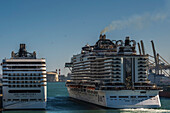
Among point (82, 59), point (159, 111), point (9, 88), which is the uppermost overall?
point (82, 59)

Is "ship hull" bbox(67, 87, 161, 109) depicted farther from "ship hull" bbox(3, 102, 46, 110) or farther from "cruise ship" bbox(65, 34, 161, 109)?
"ship hull" bbox(3, 102, 46, 110)

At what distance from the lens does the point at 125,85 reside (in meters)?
87.6

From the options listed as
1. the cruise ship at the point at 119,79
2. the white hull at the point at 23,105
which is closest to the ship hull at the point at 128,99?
the cruise ship at the point at 119,79

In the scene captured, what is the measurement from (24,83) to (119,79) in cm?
2392

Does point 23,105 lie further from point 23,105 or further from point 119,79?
point 119,79

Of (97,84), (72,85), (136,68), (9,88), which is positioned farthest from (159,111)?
(72,85)

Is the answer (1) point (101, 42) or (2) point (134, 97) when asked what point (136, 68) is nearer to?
(2) point (134, 97)

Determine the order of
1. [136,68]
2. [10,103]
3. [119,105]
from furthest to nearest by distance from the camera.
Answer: [136,68]
[119,105]
[10,103]

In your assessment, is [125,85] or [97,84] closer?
[125,85]

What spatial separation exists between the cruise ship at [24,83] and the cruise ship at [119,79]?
1552 cm

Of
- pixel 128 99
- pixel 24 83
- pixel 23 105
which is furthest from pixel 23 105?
pixel 128 99

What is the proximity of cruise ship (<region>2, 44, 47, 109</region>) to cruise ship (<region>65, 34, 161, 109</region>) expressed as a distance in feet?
50.9

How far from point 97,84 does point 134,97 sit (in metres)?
13.8

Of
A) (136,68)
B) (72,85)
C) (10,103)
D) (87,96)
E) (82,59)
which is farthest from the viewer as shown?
(72,85)
